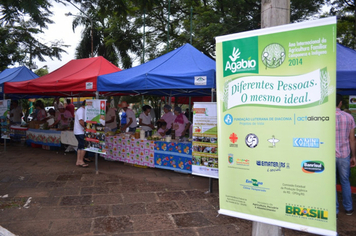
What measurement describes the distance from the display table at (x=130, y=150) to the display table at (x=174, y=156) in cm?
20

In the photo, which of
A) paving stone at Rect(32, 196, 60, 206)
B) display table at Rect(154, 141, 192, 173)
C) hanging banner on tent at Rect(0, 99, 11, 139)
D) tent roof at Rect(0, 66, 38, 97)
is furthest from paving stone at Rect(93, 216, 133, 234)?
tent roof at Rect(0, 66, 38, 97)

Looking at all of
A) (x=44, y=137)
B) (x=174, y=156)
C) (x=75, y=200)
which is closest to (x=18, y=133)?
(x=44, y=137)

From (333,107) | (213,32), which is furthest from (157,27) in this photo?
(333,107)

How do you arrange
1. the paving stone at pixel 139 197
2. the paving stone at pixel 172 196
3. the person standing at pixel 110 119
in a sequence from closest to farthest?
the paving stone at pixel 139 197, the paving stone at pixel 172 196, the person standing at pixel 110 119

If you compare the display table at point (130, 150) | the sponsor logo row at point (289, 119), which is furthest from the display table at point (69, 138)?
the sponsor logo row at point (289, 119)

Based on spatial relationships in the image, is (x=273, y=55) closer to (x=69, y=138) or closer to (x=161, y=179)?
(x=161, y=179)

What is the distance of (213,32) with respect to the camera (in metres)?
13.0

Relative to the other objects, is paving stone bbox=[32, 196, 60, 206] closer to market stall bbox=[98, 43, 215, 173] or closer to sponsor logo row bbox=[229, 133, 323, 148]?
market stall bbox=[98, 43, 215, 173]

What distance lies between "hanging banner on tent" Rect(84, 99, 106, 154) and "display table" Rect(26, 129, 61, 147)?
3.20 metres

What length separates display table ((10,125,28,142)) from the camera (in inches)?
440

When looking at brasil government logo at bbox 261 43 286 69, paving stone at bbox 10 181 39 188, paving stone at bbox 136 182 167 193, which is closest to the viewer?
brasil government logo at bbox 261 43 286 69

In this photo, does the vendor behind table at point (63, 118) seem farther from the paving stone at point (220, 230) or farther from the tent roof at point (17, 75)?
the paving stone at point (220, 230)

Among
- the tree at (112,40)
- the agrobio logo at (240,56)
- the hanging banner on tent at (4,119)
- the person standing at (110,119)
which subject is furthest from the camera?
the tree at (112,40)

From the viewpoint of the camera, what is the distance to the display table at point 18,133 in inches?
440
